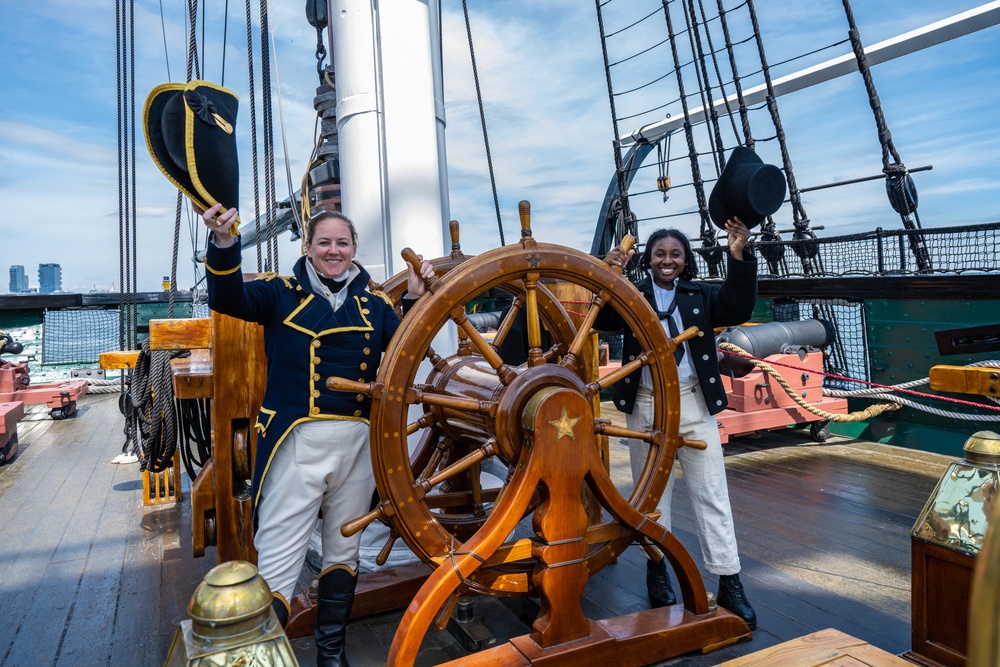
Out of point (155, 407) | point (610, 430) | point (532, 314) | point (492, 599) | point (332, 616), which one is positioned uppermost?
point (532, 314)

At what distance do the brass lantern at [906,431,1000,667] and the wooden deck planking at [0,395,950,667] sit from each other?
1.45 ft

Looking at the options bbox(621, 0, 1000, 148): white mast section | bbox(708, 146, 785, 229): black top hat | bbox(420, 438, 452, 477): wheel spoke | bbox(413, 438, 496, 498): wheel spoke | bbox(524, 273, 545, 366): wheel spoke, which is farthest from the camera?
bbox(621, 0, 1000, 148): white mast section

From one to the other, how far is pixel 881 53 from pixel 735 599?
8476mm

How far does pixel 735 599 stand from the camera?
1945 millimetres

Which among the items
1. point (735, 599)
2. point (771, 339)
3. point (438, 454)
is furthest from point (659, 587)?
point (771, 339)

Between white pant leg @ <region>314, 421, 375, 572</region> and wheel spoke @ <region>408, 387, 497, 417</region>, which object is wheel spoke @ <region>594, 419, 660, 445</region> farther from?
white pant leg @ <region>314, 421, 375, 572</region>

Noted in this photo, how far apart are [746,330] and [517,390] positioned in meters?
3.31

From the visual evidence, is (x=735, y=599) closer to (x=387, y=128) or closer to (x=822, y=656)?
(x=822, y=656)

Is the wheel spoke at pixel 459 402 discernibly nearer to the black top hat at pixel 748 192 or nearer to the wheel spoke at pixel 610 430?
the wheel spoke at pixel 610 430

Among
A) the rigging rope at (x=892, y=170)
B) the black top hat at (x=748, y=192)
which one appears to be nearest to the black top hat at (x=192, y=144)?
the black top hat at (x=748, y=192)

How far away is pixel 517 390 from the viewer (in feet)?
5.31

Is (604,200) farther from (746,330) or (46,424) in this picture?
(46,424)

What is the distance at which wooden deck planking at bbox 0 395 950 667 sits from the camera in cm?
191

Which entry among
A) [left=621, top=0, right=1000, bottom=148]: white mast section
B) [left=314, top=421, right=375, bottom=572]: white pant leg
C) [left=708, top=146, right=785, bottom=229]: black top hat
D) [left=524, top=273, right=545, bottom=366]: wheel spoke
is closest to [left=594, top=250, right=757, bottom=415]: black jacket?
[left=708, top=146, right=785, bottom=229]: black top hat
